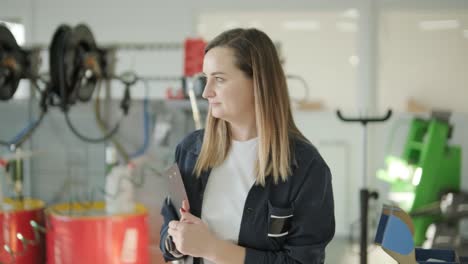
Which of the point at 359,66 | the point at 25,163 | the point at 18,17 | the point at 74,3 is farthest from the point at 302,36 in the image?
the point at 25,163

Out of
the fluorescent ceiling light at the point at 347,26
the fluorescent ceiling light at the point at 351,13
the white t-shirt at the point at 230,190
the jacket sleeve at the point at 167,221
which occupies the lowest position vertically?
the jacket sleeve at the point at 167,221

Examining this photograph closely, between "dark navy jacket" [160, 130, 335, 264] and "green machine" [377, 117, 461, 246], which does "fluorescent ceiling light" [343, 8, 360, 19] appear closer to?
"green machine" [377, 117, 461, 246]

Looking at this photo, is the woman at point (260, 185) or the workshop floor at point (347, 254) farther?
the workshop floor at point (347, 254)

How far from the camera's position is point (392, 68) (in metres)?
5.51

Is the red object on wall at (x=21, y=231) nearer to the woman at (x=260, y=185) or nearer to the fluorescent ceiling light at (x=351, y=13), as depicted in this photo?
the woman at (x=260, y=185)

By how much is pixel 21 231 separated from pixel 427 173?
2.98 meters

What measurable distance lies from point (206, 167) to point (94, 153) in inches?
76.3

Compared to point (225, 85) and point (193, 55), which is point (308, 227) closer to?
point (225, 85)

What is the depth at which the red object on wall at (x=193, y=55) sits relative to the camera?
2975 mm

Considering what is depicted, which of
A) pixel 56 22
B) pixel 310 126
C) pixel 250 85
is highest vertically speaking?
pixel 56 22

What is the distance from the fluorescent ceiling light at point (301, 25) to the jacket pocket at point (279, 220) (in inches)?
Result: 175

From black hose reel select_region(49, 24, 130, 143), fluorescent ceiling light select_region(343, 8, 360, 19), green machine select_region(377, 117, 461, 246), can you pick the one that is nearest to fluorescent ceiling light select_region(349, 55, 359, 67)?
fluorescent ceiling light select_region(343, 8, 360, 19)

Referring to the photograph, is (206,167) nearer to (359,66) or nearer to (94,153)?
(94,153)

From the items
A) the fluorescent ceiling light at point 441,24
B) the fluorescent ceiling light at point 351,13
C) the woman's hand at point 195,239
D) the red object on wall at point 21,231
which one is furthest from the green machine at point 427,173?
the woman's hand at point 195,239
